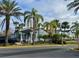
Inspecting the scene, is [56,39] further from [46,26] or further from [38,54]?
[38,54]

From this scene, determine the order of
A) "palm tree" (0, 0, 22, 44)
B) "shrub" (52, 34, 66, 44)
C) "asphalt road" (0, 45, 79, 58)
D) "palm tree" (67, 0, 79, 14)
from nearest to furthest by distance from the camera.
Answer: "asphalt road" (0, 45, 79, 58), "palm tree" (67, 0, 79, 14), "palm tree" (0, 0, 22, 44), "shrub" (52, 34, 66, 44)

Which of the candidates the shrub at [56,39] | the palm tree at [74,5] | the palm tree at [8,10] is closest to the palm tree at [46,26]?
the shrub at [56,39]

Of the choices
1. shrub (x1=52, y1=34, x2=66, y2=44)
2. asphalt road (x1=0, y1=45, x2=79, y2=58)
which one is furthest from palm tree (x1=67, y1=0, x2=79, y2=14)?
shrub (x1=52, y1=34, x2=66, y2=44)

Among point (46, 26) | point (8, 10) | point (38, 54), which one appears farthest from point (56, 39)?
point (38, 54)

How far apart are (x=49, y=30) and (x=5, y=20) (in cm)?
2766

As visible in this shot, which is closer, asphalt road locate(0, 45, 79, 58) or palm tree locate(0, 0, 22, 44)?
asphalt road locate(0, 45, 79, 58)

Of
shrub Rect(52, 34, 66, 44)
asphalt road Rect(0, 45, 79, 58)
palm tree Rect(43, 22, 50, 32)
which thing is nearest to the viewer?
asphalt road Rect(0, 45, 79, 58)

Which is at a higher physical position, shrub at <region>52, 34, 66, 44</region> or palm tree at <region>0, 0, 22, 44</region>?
palm tree at <region>0, 0, 22, 44</region>

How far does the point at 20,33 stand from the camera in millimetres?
81688

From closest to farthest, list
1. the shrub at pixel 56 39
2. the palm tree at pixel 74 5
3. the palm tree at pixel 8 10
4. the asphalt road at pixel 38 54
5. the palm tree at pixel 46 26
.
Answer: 1. the asphalt road at pixel 38 54
2. the palm tree at pixel 74 5
3. the palm tree at pixel 8 10
4. the shrub at pixel 56 39
5. the palm tree at pixel 46 26

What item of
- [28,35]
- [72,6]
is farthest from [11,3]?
[28,35]

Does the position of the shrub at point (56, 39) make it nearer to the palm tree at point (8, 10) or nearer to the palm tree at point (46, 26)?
the palm tree at point (46, 26)

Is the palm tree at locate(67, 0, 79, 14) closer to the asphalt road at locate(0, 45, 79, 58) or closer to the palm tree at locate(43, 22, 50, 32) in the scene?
the asphalt road at locate(0, 45, 79, 58)

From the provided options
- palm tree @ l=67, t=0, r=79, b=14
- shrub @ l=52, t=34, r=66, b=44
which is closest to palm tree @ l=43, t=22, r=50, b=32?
shrub @ l=52, t=34, r=66, b=44
